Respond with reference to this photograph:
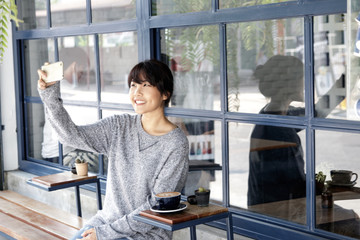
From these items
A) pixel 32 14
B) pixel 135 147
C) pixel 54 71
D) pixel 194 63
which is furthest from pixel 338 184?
pixel 32 14

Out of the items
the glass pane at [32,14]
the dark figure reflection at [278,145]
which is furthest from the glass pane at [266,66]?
the glass pane at [32,14]

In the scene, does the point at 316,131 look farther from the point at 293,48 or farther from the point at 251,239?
the point at 251,239

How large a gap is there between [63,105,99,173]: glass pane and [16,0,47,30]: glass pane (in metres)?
0.82

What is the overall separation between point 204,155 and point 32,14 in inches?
96.1

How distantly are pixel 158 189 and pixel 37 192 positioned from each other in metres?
2.66

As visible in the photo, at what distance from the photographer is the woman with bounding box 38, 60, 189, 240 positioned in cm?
290

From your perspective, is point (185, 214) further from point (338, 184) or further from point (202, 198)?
point (338, 184)

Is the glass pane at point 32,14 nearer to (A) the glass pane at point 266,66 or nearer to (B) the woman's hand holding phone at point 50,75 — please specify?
(A) the glass pane at point 266,66

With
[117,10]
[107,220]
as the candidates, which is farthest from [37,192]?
[107,220]

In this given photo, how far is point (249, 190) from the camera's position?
350 centimetres

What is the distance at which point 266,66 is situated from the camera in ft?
10.8

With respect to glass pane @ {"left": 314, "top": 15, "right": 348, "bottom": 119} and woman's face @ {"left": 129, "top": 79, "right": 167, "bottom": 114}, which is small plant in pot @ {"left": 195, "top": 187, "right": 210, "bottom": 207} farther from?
glass pane @ {"left": 314, "top": 15, "right": 348, "bottom": 119}

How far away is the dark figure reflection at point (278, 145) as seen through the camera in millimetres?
3156

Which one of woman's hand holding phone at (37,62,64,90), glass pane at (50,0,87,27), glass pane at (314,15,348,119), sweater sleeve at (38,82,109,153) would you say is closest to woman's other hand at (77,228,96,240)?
sweater sleeve at (38,82,109,153)
